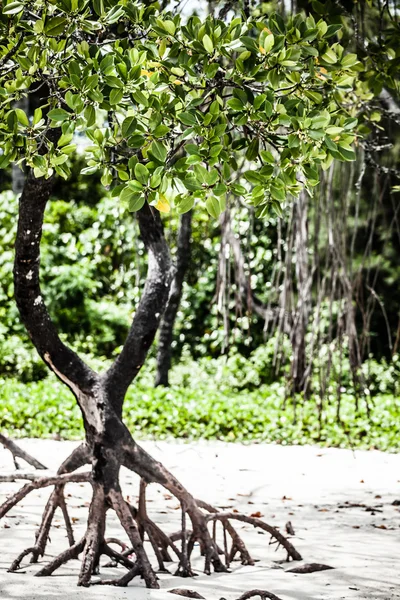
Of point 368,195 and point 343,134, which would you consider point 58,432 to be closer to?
point 368,195

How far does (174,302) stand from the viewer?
29.9ft

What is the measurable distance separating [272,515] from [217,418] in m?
2.80

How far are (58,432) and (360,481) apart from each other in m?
3.10

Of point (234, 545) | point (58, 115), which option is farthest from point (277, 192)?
point (234, 545)

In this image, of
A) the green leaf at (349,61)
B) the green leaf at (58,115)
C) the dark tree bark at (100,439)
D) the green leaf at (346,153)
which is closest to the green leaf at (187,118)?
the green leaf at (58,115)

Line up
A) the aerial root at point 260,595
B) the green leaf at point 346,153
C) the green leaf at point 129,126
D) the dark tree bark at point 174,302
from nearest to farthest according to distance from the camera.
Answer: the green leaf at point 129,126 → the green leaf at point 346,153 → the aerial root at point 260,595 → the dark tree bark at point 174,302

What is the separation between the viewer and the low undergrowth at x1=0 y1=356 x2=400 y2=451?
23.6 feet

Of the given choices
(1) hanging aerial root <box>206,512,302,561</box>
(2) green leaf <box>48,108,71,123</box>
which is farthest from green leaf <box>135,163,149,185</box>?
(1) hanging aerial root <box>206,512,302,561</box>

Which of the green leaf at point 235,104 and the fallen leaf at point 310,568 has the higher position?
the green leaf at point 235,104

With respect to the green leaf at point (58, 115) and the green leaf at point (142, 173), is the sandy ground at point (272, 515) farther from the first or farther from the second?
the green leaf at point (58, 115)

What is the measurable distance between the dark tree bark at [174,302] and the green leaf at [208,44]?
6.59 metres

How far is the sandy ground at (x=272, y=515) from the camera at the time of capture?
3107 millimetres

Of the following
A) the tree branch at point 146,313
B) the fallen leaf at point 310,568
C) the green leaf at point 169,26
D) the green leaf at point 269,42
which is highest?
the green leaf at point 169,26

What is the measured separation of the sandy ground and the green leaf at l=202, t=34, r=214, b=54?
1898 mm
